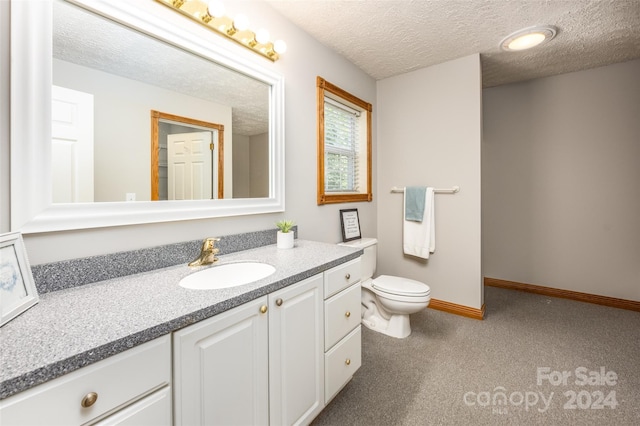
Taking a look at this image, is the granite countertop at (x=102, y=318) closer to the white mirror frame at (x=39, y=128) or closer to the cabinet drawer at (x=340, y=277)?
the cabinet drawer at (x=340, y=277)

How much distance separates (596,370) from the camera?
70.1 inches

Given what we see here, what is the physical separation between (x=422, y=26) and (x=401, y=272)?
2163 millimetres

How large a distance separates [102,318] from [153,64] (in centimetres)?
109

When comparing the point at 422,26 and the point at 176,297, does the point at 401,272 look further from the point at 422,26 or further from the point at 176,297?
the point at 176,297

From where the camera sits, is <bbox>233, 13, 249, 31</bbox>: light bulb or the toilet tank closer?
<bbox>233, 13, 249, 31</bbox>: light bulb

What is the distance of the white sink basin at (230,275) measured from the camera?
1270mm

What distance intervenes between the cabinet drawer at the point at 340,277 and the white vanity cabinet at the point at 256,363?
0.06 metres

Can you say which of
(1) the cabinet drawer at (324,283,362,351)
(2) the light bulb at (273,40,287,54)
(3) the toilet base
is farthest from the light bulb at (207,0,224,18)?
(3) the toilet base

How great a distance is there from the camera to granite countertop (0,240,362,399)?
0.57 m

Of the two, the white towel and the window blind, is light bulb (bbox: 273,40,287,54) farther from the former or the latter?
the white towel

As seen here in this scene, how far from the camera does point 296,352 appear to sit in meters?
1.20

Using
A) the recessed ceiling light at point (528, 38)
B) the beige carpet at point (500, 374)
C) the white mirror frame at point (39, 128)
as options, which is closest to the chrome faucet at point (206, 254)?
the white mirror frame at point (39, 128)

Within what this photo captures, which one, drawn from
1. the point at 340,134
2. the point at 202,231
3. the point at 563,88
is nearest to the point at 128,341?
the point at 202,231

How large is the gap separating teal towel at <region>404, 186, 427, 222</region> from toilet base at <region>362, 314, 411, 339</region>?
95 centimetres
